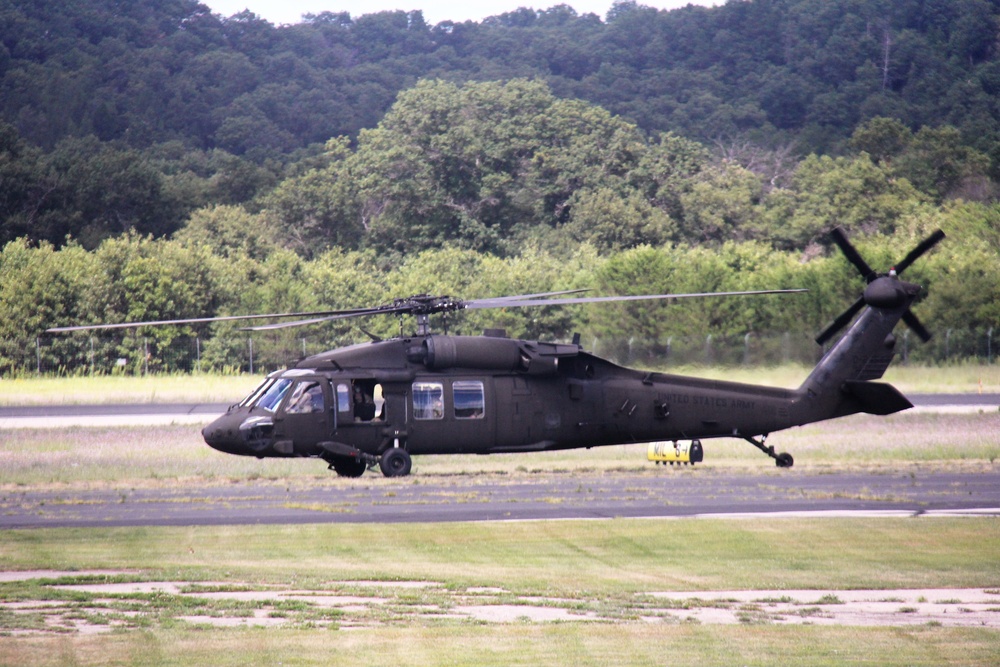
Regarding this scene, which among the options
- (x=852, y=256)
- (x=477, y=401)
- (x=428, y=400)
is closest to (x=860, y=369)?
(x=852, y=256)

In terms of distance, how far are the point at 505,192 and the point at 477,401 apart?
6072 centimetres

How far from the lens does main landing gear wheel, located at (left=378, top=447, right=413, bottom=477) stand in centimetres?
2567

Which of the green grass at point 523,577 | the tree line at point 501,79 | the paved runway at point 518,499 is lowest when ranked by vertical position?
the green grass at point 523,577

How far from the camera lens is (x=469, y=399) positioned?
2567cm

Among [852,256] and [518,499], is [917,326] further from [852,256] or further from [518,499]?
[518,499]

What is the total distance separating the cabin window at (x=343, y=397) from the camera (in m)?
25.2

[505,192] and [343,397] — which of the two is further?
[505,192]

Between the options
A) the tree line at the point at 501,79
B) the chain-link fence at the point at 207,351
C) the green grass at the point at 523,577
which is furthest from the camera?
the tree line at the point at 501,79

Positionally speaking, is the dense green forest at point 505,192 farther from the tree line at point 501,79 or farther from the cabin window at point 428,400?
the cabin window at point 428,400

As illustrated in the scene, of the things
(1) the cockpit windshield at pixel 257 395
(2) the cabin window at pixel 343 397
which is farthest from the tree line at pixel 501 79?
(2) the cabin window at pixel 343 397

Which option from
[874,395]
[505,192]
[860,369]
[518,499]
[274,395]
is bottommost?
[518,499]

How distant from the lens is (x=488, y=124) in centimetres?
8975

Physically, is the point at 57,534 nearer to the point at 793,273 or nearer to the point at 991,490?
the point at 991,490

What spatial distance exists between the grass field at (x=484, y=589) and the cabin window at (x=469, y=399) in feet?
5.92
